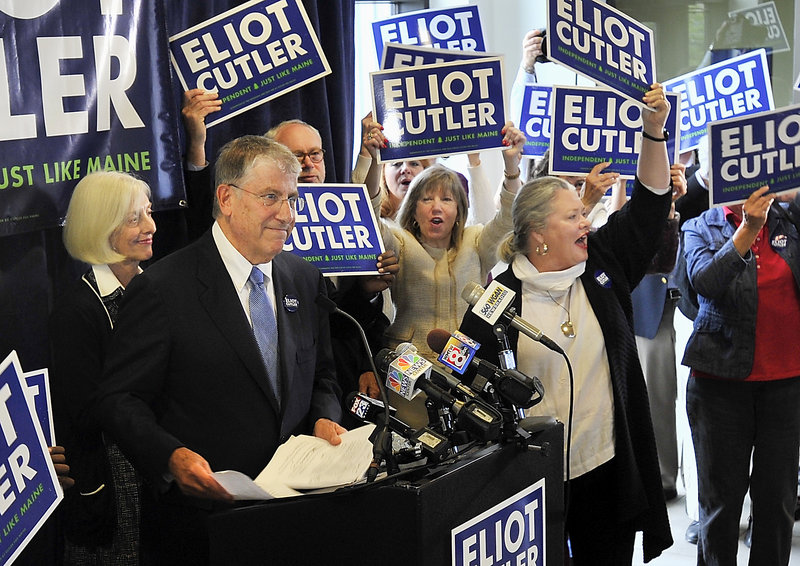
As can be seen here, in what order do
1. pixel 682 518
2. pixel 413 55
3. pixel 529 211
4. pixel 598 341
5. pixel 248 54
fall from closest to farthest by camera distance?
pixel 598 341, pixel 529 211, pixel 248 54, pixel 413 55, pixel 682 518

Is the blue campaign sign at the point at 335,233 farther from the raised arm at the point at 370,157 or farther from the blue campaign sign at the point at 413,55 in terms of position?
the blue campaign sign at the point at 413,55

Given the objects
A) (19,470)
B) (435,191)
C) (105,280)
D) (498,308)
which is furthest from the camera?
(435,191)

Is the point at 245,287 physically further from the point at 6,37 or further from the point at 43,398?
the point at 6,37

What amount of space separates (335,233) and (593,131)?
1118 millimetres

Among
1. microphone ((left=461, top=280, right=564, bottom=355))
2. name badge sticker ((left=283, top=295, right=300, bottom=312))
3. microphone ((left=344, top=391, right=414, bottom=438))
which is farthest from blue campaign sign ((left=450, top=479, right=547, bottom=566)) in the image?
name badge sticker ((left=283, top=295, right=300, bottom=312))

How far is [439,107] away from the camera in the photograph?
12.1ft

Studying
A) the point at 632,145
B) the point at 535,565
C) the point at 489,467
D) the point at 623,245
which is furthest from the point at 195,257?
the point at 632,145

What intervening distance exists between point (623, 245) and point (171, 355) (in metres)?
1.50

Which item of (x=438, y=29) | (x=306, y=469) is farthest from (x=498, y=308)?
(x=438, y=29)

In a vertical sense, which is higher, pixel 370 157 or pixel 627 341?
pixel 370 157

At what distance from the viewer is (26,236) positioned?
→ 3.27 metres

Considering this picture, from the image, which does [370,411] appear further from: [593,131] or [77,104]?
[593,131]

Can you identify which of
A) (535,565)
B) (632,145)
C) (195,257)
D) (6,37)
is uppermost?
(6,37)

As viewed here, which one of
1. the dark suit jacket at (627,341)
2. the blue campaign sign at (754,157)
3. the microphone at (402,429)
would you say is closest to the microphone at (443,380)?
the microphone at (402,429)
